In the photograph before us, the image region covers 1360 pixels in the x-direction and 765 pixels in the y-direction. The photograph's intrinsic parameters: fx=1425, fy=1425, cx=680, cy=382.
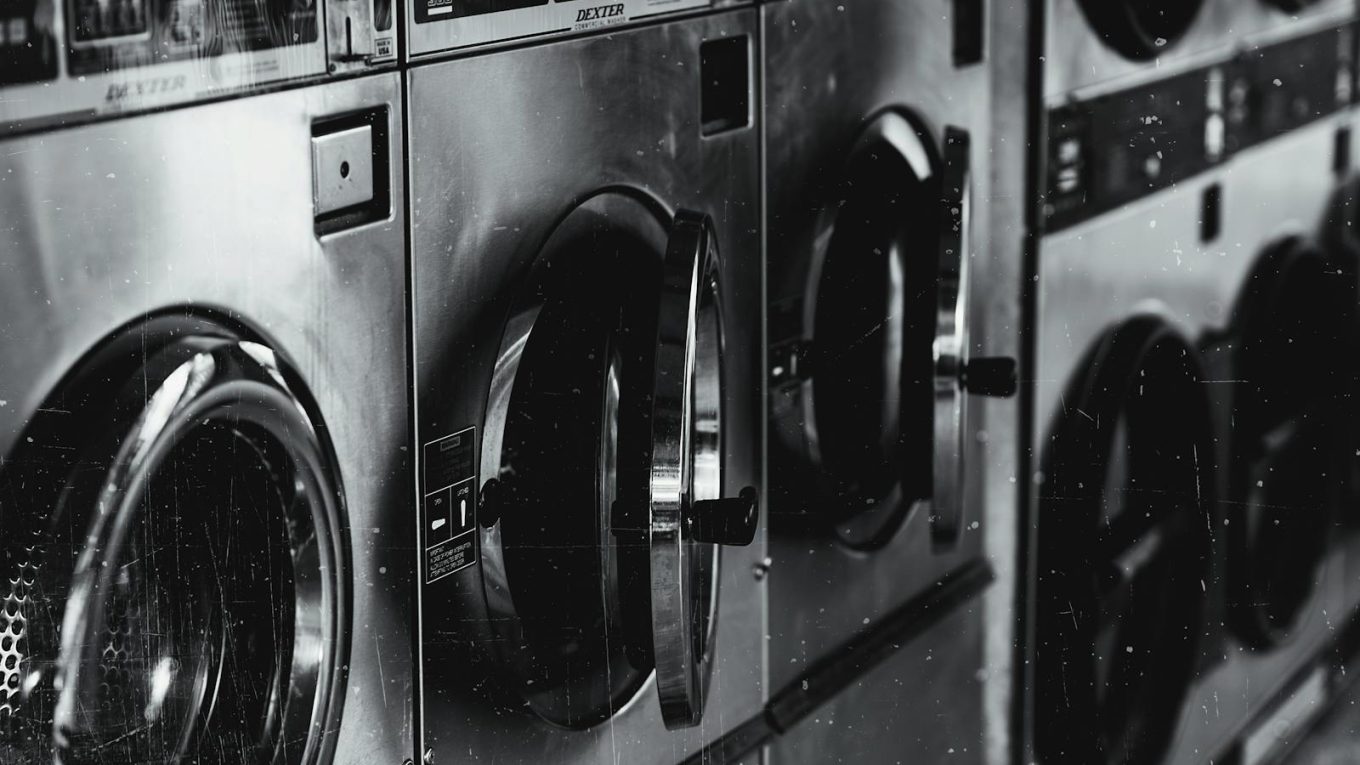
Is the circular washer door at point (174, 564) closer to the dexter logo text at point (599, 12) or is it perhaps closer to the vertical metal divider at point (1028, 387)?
the dexter logo text at point (599, 12)

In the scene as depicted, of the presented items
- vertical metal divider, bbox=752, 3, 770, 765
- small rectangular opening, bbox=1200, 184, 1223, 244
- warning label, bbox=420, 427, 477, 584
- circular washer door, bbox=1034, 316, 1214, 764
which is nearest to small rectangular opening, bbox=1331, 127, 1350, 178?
small rectangular opening, bbox=1200, 184, 1223, 244

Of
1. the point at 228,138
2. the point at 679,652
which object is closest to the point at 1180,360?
the point at 679,652

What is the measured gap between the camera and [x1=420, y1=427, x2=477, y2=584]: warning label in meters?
0.87

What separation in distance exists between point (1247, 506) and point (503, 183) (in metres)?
1.17

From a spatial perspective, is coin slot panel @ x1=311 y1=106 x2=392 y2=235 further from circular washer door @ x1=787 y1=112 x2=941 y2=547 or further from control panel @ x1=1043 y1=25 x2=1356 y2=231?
control panel @ x1=1043 y1=25 x2=1356 y2=231

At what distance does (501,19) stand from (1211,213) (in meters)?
0.95

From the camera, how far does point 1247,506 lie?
171 centimetres

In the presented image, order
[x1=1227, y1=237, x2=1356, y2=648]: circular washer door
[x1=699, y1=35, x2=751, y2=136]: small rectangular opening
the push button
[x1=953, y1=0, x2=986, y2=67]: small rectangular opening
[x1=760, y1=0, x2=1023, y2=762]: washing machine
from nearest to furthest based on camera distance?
the push button
[x1=699, y1=35, x2=751, y2=136]: small rectangular opening
[x1=760, y1=0, x2=1023, y2=762]: washing machine
[x1=953, y1=0, x2=986, y2=67]: small rectangular opening
[x1=1227, y1=237, x2=1356, y2=648]: circular washer door

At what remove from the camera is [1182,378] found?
5.12 feet

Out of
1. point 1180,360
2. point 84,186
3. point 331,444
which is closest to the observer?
point 84,186

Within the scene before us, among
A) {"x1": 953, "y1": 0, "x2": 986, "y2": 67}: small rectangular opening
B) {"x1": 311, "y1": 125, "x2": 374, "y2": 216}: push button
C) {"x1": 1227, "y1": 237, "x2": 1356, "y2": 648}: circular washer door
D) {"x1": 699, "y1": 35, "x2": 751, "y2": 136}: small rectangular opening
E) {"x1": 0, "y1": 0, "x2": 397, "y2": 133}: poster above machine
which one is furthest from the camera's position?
{"x1": 1227, "y1": 237, "x2": 1356, "y2": 648}: circular washer door

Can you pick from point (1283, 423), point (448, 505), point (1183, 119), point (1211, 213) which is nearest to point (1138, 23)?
point (1183, 119)

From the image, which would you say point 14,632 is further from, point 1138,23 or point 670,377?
point 1138,23

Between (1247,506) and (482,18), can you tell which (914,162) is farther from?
(1247,506)
